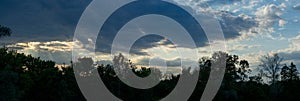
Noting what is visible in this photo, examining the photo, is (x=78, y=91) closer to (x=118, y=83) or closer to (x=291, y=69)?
(x=118, y=83)

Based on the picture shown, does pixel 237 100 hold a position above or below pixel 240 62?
below

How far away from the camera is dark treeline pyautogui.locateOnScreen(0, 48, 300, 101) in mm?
76625

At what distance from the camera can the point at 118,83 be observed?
8619 centimetres

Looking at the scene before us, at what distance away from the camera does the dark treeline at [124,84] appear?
251ft

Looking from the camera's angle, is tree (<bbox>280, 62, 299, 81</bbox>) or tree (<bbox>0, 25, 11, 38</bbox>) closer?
tree (<bbox>0, 25, 11, 38</bbox>)

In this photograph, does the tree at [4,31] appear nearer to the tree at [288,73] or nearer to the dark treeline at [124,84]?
the dark treeline at [124,84]

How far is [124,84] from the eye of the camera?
86625mm

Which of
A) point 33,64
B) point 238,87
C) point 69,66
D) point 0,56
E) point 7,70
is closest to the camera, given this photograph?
point 7,70

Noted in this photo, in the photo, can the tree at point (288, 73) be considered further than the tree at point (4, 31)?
Yes

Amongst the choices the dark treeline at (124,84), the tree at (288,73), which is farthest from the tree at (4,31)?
the tree at (288,73)

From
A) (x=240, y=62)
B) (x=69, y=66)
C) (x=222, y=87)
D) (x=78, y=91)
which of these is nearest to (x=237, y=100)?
(x=222, y=87)

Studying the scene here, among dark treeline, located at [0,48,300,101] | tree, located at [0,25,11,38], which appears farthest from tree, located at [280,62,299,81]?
tree, located at [0,25,11,38]

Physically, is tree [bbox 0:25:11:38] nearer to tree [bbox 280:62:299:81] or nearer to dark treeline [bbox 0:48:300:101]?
dark treeline [bbox 0:48:300:101]

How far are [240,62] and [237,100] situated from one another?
2321 centimetres
